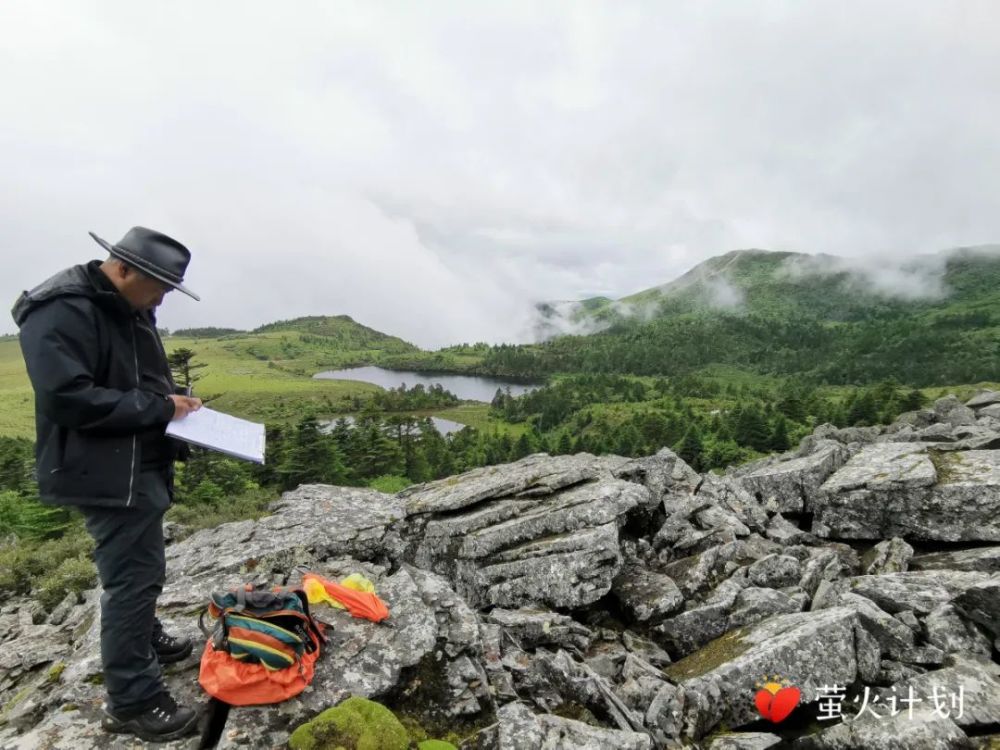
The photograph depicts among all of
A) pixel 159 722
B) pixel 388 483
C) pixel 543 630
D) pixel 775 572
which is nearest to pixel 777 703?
pixel 543 630

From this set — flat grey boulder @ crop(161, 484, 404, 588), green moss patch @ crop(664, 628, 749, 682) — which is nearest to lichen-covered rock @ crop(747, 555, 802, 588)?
green moss patch @ crop(664, 628, 749, 682)

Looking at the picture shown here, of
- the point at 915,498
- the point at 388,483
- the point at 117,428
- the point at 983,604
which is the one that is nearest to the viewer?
the point at 117,428

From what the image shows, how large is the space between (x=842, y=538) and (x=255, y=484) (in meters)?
54.2

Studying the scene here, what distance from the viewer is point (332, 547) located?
1241cm

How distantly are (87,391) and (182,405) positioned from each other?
2.99 feet

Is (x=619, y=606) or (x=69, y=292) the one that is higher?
(x=69, y=292)

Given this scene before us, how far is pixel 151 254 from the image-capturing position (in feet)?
17.3

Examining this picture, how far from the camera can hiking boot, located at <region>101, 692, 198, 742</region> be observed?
559 cm

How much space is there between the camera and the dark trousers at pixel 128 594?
547cm

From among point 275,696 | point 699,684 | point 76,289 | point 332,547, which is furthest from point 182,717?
point 699,684

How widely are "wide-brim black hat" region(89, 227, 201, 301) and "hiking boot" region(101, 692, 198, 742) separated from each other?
15.4 ft

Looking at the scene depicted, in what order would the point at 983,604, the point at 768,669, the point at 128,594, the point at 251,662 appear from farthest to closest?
the point at 983,604 → the point at 768,669 → the point at 251,662 → the point at 128,594

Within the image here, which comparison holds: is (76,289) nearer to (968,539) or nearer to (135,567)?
(135,567)

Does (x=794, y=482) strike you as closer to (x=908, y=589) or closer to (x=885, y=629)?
(x=908, y=589)
